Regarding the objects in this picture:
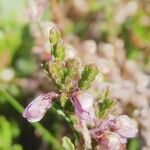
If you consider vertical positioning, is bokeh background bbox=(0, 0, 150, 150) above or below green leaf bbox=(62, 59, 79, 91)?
below

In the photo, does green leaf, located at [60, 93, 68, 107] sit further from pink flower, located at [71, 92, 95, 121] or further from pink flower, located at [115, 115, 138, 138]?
pink flower, located at [115, 115, 138, 138]

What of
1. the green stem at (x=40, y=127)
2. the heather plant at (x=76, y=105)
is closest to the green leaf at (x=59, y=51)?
the heather plant at (x=76, y=105)

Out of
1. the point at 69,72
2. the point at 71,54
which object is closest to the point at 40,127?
the point at 71,54

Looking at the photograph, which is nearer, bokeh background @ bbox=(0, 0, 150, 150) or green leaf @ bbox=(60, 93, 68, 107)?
green leaf @ bbox=(60, 93, 68, 107)

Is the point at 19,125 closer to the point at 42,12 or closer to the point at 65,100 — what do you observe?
the point at 42,12

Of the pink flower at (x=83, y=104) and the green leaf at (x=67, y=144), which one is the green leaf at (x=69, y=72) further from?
the green leaf at (x=67, y=144)

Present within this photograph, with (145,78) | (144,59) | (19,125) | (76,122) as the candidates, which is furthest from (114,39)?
(76,122)

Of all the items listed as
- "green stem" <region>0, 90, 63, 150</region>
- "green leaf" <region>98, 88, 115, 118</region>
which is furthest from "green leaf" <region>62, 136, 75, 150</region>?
"green stem" <region>0, 90, 63, 150</region>
